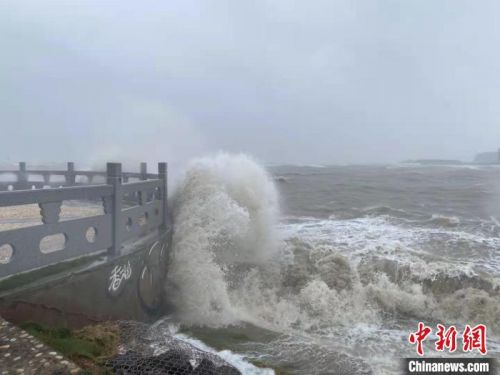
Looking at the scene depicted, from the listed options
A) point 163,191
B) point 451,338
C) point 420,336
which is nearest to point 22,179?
point 163,191

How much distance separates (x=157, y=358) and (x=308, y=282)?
515 centimetres

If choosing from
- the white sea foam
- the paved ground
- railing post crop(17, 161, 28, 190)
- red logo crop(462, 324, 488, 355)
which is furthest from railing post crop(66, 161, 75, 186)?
red logo crop(462, 324, 488, 355)

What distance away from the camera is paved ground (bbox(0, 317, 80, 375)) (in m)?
2.74

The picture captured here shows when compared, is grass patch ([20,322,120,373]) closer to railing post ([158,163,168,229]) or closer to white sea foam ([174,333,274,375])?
white sea foam ([174,333,274,375])

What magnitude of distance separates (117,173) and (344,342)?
173 inches

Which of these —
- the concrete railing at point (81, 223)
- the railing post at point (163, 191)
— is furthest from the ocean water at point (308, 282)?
the concrete railing at point (81, 223)

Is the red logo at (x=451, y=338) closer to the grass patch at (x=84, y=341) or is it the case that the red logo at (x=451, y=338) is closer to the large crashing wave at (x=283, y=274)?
the large crashing wave at (x=283, y=274)

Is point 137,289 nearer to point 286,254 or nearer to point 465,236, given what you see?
point 286,254

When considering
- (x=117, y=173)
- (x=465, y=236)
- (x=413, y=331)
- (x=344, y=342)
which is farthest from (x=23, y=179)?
(x=465, y=236)

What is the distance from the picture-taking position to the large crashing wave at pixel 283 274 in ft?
22.1

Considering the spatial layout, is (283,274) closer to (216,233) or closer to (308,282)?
(308,282)

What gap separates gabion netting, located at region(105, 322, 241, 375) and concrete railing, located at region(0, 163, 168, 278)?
45.3 inches

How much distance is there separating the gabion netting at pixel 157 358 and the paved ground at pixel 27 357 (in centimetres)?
47

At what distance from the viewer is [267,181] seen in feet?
35.8
